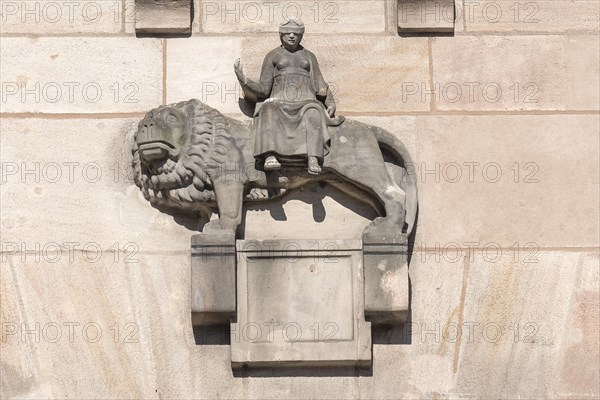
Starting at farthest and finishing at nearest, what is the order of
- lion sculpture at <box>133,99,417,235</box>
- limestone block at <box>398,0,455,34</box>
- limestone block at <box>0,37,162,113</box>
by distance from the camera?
limestone block at <box>398,0,455,34</box>
limestone block at <box>0,37,162,113</box>
lion sculpture at <box>133,99,417,235</box>

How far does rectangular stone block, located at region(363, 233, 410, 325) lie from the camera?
29.9ft

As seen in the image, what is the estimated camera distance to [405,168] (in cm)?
951

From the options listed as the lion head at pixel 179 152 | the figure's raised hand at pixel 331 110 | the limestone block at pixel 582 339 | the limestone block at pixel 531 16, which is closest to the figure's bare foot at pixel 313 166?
the figure's raised hand at pixel 331 110

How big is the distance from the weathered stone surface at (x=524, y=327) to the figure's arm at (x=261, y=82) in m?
1.71

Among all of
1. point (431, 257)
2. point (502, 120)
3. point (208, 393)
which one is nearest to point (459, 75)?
point (502, 120)

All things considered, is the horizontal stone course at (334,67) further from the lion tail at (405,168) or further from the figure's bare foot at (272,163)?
the figure's bare foot at (272,163)

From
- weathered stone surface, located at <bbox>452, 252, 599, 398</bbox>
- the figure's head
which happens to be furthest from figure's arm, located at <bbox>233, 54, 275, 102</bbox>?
weathered stone surface, located at <bbox>452, 252, 599, 398</bbox>

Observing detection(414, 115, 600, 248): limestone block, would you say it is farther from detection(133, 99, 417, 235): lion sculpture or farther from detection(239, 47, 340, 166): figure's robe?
detection(239, 47, 340, 166): figure's robe

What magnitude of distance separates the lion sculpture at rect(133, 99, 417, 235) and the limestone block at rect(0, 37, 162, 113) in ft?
1.17

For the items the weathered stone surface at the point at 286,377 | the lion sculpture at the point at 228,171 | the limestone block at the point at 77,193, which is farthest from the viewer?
the limestone block at the point at 77,193

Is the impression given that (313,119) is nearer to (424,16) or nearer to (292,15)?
(292,15)

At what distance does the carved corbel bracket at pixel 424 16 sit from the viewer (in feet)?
32.2

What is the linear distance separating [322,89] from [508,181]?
1.33 meters

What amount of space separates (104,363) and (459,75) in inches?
116
